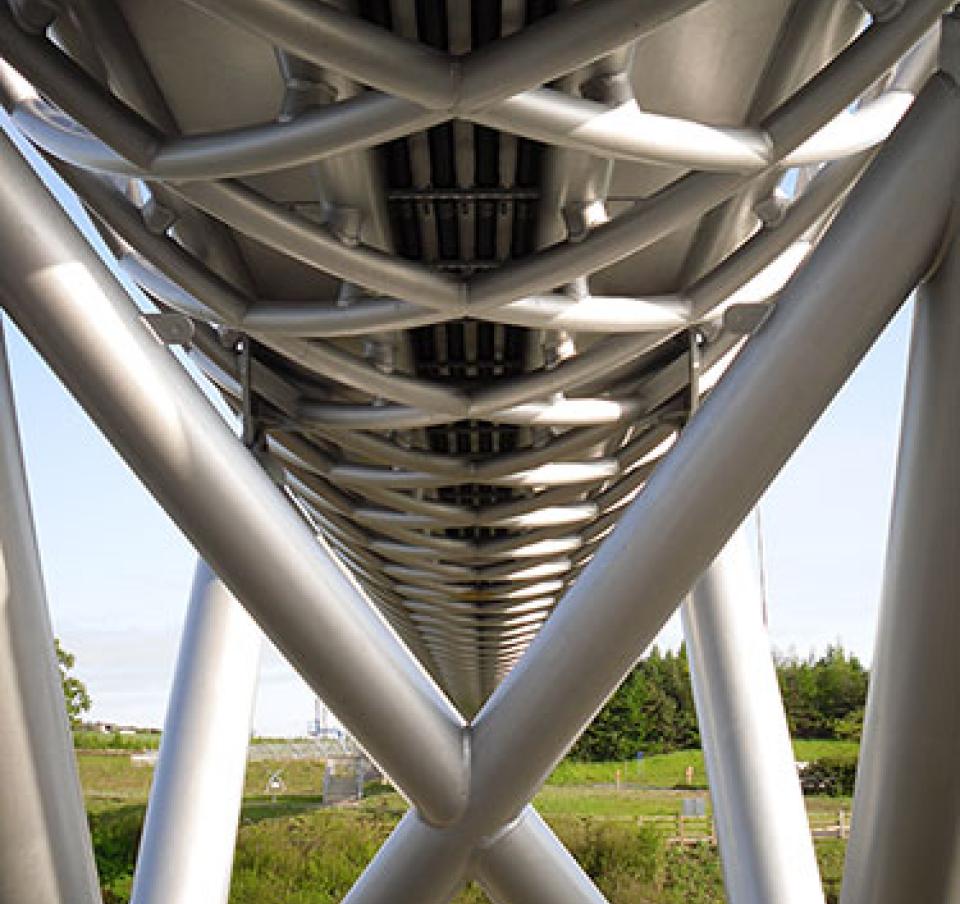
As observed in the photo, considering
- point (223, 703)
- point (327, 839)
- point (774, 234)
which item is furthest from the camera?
point (327, 839)

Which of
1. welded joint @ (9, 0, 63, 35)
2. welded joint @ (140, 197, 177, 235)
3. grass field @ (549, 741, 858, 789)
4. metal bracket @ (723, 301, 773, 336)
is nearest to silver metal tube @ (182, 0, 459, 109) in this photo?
welded joint @ (9, 0, 63, 35)

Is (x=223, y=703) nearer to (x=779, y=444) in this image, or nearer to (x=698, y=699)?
(x=698, y=699)

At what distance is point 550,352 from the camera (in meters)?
8.78

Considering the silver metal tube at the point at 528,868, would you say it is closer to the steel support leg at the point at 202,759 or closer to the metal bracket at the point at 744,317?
the steel support leg at the point at 202,759

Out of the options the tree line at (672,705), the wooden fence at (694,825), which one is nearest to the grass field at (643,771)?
the tree line at (672,705)

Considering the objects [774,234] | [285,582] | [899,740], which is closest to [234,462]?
[285,582]

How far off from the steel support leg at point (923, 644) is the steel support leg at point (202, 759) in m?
5.48

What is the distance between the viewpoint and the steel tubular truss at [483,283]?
4.92 m

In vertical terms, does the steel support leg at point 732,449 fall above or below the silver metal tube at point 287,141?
below

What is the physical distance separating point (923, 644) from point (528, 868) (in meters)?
3.74

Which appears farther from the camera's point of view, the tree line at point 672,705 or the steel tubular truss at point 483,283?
the tree line at point 672,705

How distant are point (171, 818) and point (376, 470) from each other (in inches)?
143

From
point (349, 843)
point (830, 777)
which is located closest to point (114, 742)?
point (349, 843)

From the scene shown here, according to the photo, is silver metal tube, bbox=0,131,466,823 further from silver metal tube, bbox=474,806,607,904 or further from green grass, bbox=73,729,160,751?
green grass, bbox=73,729,160,751
